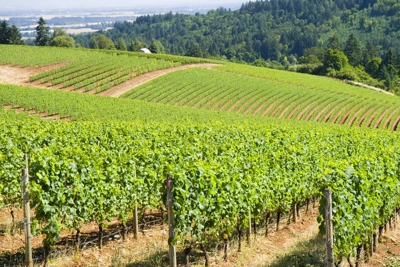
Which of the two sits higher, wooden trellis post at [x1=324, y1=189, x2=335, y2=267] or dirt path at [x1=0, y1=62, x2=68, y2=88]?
wooden trellis post at [x1=324, y1=189, x2=335, y2=267]

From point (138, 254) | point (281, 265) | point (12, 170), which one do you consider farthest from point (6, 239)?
point (281, 265)

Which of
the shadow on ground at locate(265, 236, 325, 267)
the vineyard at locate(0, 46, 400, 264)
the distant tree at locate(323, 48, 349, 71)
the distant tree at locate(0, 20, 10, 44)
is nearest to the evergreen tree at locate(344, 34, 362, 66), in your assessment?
the distant tree at locate(323, 48, 349, 71)

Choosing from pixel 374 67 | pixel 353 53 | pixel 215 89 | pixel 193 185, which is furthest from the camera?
pixel 353 53

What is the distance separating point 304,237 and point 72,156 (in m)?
7.33

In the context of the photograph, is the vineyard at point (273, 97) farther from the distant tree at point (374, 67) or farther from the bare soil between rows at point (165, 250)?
the distant tree at point (374, 67)

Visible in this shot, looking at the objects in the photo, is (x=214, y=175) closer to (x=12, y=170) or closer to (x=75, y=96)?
(x=12, y=170)

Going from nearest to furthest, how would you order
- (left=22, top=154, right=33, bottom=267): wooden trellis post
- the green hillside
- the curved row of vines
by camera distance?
(left=22, top=154, right=33, bottom=267): wooden trellis post
the curved row of vines
the green hillside

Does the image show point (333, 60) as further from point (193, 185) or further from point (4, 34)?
point (193, 185)

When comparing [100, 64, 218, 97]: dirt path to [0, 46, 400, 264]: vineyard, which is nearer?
[0, 46, 400, 264]: vineyard

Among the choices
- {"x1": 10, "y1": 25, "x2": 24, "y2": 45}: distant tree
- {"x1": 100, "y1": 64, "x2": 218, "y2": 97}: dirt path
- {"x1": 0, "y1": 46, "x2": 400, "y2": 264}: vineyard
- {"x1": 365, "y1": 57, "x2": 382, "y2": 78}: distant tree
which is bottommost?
{"x1": 365, "y1": 57, "x2": 382, "y2": 78}: distant tree

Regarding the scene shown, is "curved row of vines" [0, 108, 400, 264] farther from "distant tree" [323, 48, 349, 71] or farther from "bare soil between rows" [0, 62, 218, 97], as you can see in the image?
"distant tree" [323, 48, 349, 71]

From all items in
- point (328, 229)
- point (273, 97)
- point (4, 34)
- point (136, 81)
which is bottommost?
point (273, 97)

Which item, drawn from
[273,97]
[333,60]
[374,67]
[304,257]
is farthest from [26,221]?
[374,67]

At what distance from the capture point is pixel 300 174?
A: 15.6 m
